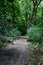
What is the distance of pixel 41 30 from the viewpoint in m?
16.6

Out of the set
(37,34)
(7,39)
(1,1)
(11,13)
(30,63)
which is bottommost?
(7,39)

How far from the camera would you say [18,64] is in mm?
8922

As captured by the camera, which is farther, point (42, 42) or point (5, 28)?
point (5, 28)

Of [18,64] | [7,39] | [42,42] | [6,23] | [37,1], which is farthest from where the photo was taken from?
[37,1]

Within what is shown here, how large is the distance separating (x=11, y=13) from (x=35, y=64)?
5.33 metres

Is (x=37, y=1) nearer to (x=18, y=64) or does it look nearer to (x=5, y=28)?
A: (x=5, y=28)

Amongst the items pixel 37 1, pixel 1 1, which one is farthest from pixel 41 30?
pixel 37 1

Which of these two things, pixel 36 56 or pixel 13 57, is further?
pixel 36 56

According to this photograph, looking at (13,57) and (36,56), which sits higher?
(13,57)

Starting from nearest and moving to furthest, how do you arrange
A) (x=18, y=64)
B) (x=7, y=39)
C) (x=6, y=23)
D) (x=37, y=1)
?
(x=18, y=64), (x=6, y=23), (x=7, y=39), (x=37, y=1)

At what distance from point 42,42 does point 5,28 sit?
5419 millimetres

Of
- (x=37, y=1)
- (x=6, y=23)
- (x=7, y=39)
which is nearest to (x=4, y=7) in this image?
(x=6, y=23)

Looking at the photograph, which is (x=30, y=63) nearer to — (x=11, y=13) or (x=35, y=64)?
(x=35, y=64)

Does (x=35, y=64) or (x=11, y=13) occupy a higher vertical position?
(x=11, y=13)
